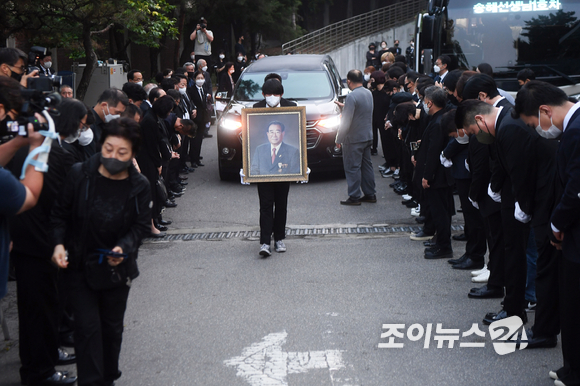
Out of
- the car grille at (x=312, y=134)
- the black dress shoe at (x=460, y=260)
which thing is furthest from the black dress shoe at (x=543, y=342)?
the car grille at (x=312, y=134)

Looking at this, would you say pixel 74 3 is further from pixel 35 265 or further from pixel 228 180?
pixel 35 265

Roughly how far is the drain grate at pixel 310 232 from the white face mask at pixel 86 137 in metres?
3.54

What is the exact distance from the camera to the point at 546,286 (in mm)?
4988

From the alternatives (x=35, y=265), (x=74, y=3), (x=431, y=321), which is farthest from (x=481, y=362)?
(x=74, y=3)

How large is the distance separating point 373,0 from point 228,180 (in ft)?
123

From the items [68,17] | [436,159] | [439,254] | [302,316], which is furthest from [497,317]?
[68,17]

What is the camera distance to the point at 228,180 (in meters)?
12.7

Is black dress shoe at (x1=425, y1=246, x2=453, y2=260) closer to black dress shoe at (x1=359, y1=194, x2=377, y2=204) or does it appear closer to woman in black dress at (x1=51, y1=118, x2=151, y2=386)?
black dress shoe at (x1=359, y1=194, x2=377, y2=204)

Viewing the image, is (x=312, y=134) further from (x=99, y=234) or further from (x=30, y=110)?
(x=30, y=110)

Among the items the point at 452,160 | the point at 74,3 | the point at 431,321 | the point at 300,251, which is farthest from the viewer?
the point at 74,3

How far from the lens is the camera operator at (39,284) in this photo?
467 centimetres

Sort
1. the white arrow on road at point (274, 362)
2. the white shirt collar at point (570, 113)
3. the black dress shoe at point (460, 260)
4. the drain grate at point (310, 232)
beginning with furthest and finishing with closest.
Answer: the drain grate at point (310, 232) → the black dress shoe at point (460, 260) → the white arrow on road at point (274, 362) → the white shirt collar at point (570, 113)

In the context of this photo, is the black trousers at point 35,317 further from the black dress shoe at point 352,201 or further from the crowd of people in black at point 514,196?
the black dress shoe at point 352,201

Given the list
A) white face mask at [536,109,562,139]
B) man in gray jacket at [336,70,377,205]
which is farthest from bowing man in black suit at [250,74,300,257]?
white face mask at [536,109,562,139]
